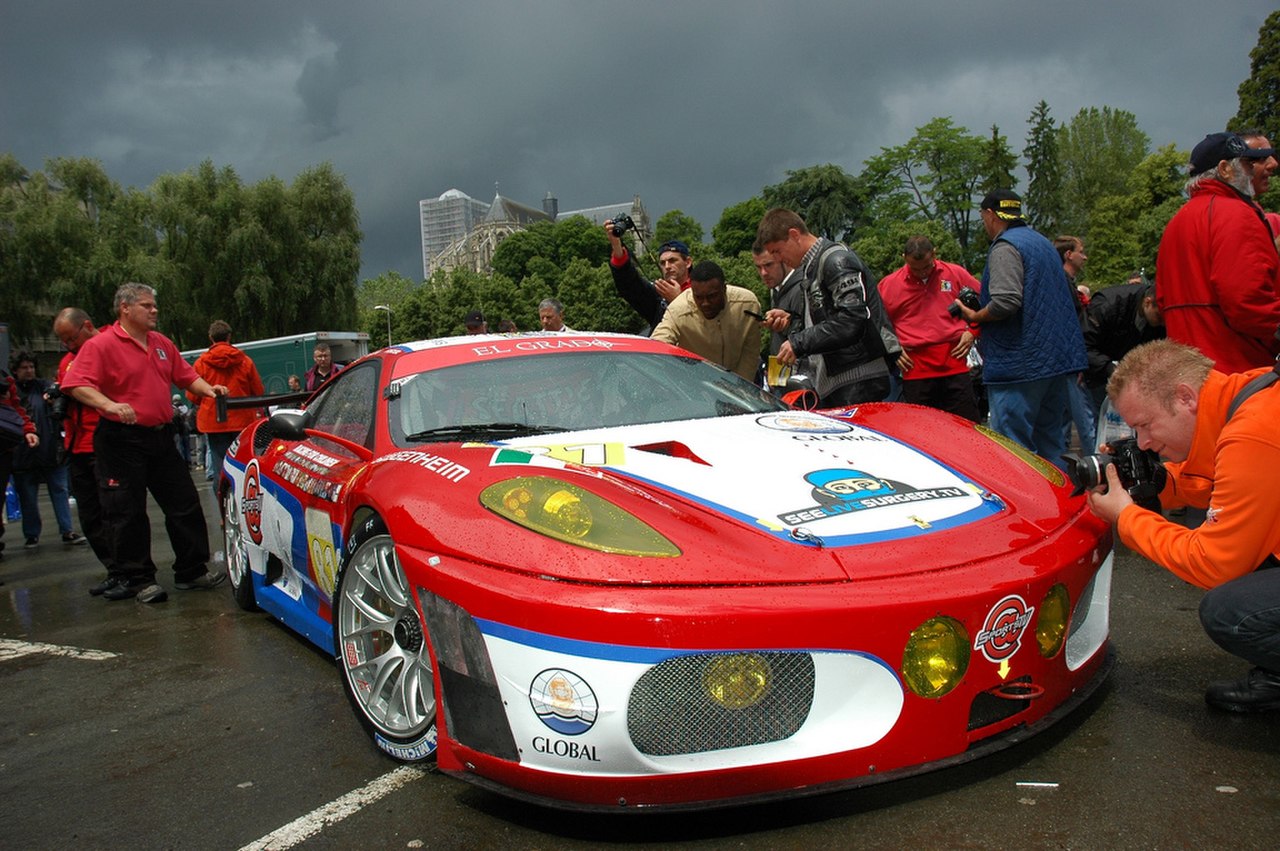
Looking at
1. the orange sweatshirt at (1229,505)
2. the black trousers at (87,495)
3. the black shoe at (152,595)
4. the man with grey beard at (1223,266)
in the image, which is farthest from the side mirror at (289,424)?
the man with grey beard at (1223,266)

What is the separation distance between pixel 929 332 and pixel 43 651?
16.7ft

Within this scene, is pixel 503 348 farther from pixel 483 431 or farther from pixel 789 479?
pixel 789 479

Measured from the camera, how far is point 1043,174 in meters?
65.2

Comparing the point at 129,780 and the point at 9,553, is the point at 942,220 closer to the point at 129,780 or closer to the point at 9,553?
the point at 9,553

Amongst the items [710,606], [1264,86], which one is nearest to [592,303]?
[1264,86]

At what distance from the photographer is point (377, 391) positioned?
3.79 metres

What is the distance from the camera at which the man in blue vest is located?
4938 mm

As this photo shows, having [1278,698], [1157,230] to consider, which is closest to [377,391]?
[1278,698]

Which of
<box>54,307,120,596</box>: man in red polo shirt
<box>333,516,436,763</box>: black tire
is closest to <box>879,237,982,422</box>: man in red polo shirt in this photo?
<box>333,516,436,763</box>: black tire

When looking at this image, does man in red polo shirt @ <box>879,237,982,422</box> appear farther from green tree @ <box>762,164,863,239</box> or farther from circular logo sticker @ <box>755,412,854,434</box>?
green tree @ <box>762,164,863,239</box>

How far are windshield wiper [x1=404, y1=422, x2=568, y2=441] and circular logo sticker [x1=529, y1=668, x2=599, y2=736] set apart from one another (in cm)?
129

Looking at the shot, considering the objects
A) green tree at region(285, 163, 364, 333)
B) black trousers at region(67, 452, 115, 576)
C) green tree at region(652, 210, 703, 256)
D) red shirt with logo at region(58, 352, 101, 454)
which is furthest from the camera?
green tree at region(652, 210, 703, 256)

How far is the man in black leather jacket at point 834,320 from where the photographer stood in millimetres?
4734

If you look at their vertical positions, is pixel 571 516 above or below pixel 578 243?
below
